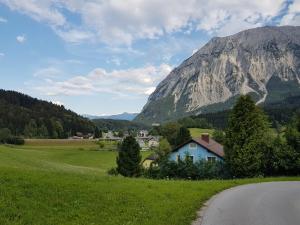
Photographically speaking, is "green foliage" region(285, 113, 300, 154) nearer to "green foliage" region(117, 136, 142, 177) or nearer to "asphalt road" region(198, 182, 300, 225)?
"asphalt road" region(198, 182, 300, 225)

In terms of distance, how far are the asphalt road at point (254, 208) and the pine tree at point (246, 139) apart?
51.1ft

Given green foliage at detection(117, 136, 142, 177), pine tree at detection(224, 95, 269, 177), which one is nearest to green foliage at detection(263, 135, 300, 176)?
pine tree at detection(224, 95, 269, 177)

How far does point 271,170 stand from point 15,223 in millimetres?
35705

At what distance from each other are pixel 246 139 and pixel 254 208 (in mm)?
23830

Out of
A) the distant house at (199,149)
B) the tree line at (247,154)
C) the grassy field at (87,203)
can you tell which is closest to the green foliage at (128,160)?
the distant house at (199,149)

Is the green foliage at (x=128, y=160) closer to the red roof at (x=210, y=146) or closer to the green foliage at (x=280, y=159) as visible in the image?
the red roof at (x=210, y=146)

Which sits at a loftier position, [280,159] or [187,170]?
[280,159]

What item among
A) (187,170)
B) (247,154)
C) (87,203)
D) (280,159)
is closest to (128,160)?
(187,170)

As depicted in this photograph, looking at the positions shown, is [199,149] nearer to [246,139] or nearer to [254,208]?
[246,139]

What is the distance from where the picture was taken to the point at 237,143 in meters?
42.3

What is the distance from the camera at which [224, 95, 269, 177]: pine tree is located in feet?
136

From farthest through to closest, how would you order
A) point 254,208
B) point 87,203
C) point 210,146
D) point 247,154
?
1. point 210,146
2. point 247,154
3. point 254,208
4. point 87,203

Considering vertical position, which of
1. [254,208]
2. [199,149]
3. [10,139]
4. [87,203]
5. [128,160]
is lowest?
[254,208]

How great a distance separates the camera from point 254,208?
18750 millimetres
